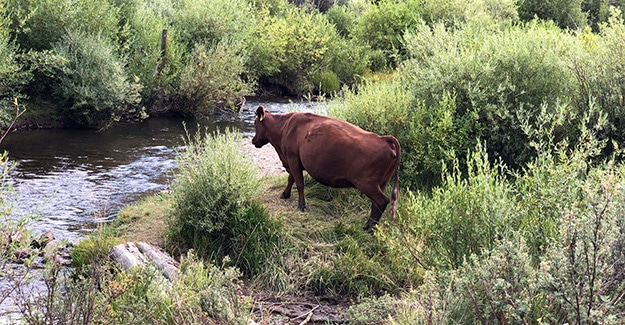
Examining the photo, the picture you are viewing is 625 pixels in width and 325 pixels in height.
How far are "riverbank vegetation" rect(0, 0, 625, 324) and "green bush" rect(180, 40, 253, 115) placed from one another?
0.11m

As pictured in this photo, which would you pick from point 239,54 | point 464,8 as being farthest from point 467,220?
point 464,8

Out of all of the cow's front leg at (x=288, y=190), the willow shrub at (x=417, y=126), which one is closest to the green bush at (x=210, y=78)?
the willow shrub at (x=417, y=126)

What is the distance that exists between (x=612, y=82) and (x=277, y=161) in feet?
21.9

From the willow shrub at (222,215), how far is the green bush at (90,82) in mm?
10699

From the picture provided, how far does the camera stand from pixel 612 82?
362 inches

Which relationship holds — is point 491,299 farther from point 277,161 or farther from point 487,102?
point 277,161

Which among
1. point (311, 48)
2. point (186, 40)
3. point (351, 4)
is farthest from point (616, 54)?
point (351, 4)

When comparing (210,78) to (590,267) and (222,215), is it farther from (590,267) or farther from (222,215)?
(590,267)

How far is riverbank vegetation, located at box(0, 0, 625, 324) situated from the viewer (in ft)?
14.0

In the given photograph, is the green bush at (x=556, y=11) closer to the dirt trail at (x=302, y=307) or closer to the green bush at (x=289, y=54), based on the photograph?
the green bush at (x=289, y=54)

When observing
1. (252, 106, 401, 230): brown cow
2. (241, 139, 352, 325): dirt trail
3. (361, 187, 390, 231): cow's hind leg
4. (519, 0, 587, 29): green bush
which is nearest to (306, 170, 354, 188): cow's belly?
(252, 106, 401, 230): brown cow

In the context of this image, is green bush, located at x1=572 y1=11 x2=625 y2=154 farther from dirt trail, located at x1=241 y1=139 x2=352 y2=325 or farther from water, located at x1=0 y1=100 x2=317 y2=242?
water, located at x1=0 y1=100 x2=317 y2=242

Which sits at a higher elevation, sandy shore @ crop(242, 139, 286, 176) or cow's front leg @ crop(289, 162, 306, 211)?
cow's front leg @ crop(289, 162, 306, 211)

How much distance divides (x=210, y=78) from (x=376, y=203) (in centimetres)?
1412
